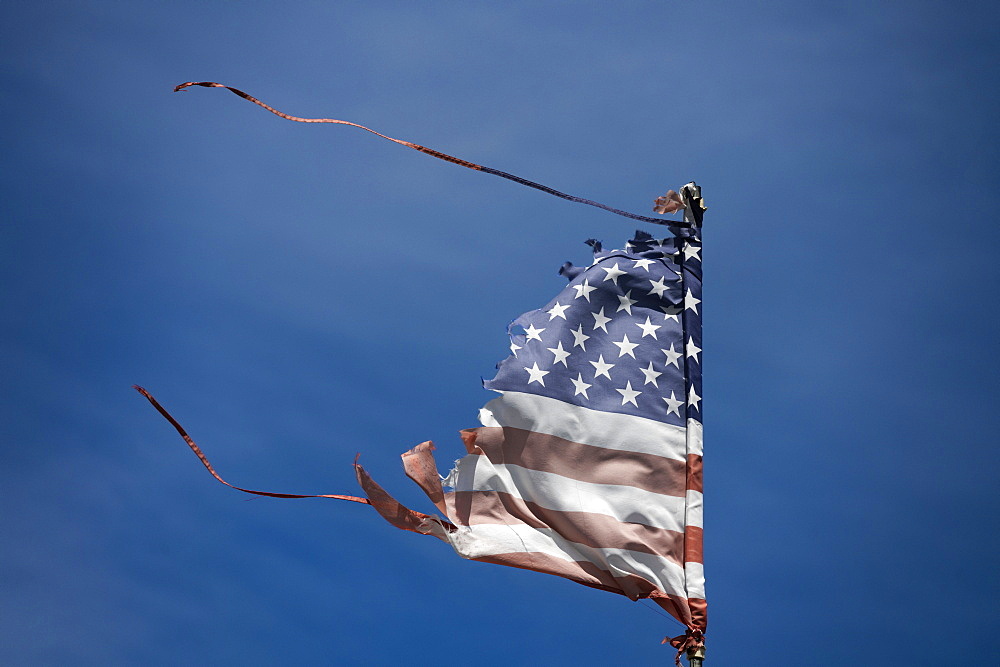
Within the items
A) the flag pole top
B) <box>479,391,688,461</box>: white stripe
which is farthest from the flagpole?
the flag pole top

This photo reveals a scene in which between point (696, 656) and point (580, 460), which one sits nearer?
point (696, 656)

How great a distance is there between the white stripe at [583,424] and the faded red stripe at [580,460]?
86 millimetres

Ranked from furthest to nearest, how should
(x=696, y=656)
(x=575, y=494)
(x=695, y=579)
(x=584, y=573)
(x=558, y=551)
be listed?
1. (x=575, y=494)
2. (x=558, y=551)
3. (x=584, y=573)
4. (x=695, y=579)
5. (x=696, y=656)

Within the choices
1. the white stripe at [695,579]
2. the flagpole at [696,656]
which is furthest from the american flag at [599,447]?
the flagpole at [696,656]

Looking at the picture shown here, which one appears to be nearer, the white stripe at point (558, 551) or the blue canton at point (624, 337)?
the white stripe at point (558, 551)

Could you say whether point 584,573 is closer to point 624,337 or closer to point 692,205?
point 624,337

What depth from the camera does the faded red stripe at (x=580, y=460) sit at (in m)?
11.3

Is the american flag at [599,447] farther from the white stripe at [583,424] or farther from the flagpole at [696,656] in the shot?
the flagpole at [696,656]

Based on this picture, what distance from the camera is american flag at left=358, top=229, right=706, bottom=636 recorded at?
36.1 feet

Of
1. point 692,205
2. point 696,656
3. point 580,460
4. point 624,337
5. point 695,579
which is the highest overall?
point 692,205

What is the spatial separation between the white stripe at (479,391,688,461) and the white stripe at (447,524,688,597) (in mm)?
1315

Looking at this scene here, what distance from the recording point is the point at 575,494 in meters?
11.4

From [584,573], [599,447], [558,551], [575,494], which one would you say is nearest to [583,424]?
[599,447]

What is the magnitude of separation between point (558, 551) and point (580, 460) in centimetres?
120
